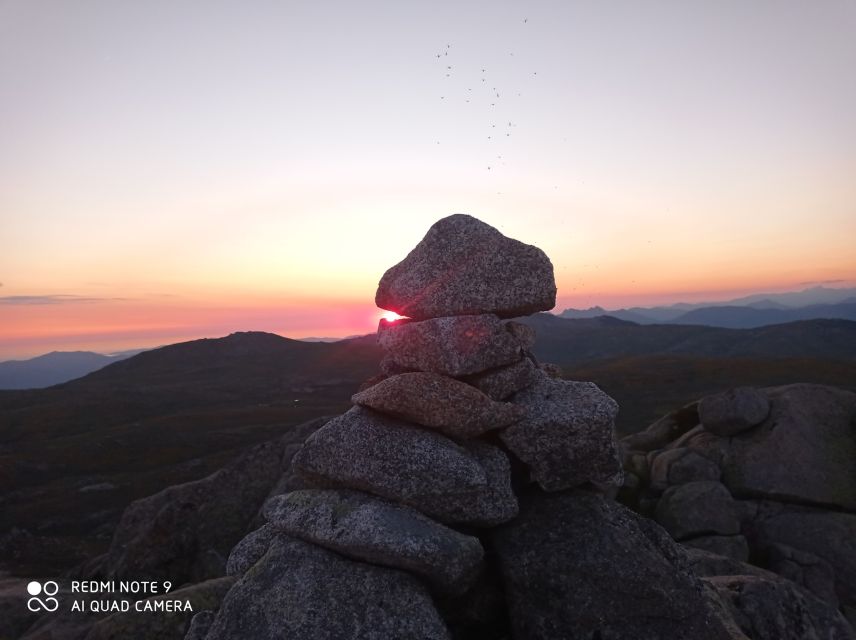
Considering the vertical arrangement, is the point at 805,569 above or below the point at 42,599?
above

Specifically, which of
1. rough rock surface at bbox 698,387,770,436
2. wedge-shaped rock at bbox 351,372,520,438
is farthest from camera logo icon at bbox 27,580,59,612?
rough rock surface at bbox 698,387,770,436

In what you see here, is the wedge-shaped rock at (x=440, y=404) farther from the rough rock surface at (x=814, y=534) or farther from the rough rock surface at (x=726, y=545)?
the rough rock surface at (x=814, y=534)

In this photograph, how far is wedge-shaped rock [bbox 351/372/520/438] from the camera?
14930mm

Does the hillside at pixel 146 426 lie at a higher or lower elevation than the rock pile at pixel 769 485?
lower

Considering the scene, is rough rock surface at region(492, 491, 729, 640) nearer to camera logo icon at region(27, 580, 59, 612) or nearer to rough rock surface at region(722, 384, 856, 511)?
rough rock surface at region(722, 384, 856, 511)

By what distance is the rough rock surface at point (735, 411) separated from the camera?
31.0 m

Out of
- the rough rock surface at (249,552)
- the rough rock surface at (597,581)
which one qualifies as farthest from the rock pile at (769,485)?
the rough rock surface at (249,552)

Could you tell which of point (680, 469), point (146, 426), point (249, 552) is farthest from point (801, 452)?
point (146, 426)

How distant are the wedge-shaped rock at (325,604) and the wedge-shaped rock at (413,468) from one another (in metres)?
1.95

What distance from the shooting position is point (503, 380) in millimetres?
16641

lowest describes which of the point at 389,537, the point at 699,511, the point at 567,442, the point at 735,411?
the point at 699,511

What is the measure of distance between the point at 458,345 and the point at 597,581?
24.1ft

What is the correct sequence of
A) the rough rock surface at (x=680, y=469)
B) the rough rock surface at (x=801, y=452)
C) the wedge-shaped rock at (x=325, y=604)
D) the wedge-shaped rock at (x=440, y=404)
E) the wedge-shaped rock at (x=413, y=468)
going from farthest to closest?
the rough rock surface at (x=680, y=469) → the rough rock surface at (x=801, y=452) → the wedge-shaped rock at (x=440, y=404) → the wedge-shaped rock at (x=413, y=468) → the wedge-shaped rock at (x=325, y=604)

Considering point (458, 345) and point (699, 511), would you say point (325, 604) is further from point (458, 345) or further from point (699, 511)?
point (699, 511)
